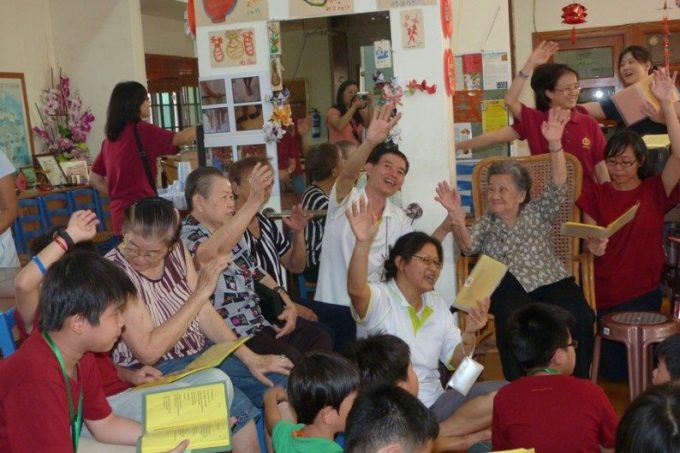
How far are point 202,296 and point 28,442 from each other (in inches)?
34.4

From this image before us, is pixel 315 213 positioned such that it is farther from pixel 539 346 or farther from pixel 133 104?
pixel 539 346

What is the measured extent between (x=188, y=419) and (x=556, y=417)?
0.97 metres

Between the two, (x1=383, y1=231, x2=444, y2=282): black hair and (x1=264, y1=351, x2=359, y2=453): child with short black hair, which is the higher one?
(x1=383, y1=231, x2=444, y2=282): black hair

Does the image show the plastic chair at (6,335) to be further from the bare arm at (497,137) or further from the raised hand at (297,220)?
the bare arm at (497,137)

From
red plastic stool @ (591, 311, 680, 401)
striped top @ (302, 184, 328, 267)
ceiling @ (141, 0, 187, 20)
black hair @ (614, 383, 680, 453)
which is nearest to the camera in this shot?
black hair @ (614, 383, 680, 453)

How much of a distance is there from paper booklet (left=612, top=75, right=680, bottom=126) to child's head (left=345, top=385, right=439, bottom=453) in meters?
3.01

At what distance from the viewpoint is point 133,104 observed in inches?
176

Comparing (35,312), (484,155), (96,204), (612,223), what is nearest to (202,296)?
(35,312)

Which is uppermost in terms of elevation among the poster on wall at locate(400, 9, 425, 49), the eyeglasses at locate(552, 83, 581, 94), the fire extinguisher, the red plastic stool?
the poster on wall at locate(400, 9, 425, 49)

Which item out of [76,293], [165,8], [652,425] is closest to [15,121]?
[165,8]

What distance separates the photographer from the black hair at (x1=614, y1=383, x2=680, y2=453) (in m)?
1.58

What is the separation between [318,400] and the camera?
229cm

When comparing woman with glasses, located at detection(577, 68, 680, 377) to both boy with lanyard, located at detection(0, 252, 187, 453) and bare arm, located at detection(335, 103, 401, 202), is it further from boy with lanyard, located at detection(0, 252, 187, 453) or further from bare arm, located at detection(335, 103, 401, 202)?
boy with lanyard, located at detection(0, 252, 187, 453)

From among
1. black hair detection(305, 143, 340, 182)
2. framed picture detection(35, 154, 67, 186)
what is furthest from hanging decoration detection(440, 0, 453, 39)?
framed picture detection(35, 154, 67, 186)
